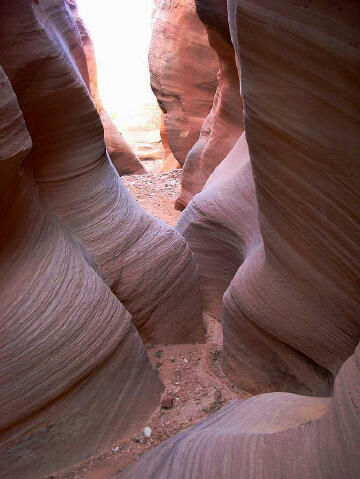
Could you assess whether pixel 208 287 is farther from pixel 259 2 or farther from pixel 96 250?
pixel 259 2

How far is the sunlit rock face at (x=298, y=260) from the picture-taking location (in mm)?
1517

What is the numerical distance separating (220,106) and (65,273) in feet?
10.1

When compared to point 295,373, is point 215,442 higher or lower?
higher

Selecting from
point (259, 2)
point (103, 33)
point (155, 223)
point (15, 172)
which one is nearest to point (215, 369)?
point (155, 223)

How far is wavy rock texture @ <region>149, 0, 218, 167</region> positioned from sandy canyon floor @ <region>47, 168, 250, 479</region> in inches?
177

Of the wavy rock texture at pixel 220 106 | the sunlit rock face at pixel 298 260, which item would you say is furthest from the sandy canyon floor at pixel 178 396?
the wavy rock texture at pixel 220 106

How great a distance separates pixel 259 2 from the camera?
1.72 metres

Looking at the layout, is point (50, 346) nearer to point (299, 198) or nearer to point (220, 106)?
point (299, 198)

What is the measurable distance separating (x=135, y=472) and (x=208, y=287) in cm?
193

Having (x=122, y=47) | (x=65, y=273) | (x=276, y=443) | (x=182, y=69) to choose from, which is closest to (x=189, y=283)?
(x=65, y=273)

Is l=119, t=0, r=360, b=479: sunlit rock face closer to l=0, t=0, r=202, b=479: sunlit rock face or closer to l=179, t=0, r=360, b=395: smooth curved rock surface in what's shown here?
l=179, t=0, r=360, b=395: smooth curved rock surface

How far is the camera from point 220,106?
16.3ft

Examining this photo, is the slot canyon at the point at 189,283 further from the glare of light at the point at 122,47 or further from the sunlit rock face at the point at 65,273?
the glare of light at the point at 122,47

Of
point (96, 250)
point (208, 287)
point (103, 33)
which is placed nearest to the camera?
point (96, 250)
